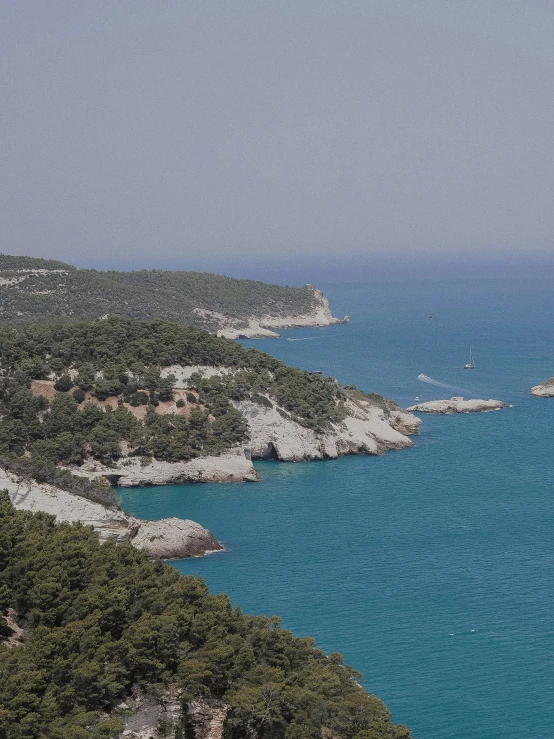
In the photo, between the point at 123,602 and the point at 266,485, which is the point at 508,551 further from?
the point at 123,602

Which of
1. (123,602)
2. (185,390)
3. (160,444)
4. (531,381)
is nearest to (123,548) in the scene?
(123,602)

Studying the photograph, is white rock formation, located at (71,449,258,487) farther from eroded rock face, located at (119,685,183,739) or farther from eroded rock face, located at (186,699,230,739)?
eroded rock face, located at (119,685,183,739)

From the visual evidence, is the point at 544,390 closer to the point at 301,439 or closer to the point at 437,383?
the point at 437,383

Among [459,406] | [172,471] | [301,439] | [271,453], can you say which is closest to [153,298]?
[459,406]

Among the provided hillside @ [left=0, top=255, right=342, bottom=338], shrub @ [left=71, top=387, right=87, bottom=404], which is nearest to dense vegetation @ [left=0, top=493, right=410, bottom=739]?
shrub @ [left=71, top=387, right=87, bottom=404]

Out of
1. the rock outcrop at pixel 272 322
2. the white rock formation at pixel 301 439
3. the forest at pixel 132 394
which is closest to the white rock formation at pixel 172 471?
the forest at pixel 132 394
